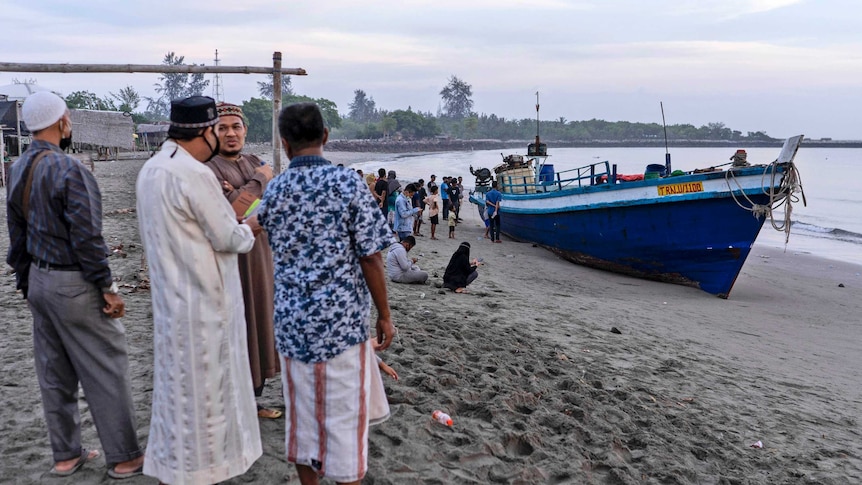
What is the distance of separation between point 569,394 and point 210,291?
2.82 meters

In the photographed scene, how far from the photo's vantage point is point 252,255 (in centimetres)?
335

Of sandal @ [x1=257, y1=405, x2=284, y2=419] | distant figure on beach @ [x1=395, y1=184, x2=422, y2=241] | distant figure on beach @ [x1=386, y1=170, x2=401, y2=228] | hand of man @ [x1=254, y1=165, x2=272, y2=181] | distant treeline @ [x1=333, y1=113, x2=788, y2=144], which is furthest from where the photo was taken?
distant treeline @ [x1=333, y1=113, x2=788, y2=144]

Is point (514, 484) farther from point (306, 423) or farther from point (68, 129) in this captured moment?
point (68, 129)

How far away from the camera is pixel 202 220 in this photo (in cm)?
251

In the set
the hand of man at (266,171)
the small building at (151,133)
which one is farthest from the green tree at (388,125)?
the hand of man at (266,171)

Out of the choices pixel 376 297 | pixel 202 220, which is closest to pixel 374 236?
pixel 376 297

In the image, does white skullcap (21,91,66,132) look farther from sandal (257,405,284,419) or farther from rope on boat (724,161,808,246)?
rope on boat (724,161,808,246)

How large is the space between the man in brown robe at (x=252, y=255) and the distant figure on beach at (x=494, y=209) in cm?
1155

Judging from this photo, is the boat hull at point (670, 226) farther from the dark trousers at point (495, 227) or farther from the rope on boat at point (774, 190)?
the dark trousers at point (495, 227)

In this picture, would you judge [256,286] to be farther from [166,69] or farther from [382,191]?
[382,191]

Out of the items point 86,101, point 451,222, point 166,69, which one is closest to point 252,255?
point 166,69

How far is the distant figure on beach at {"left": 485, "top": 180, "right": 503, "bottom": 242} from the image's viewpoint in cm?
1491

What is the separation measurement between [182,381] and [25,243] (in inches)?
39.6

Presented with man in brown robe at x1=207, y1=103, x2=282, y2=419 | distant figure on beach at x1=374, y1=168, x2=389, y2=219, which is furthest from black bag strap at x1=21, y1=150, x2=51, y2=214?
distant figure on beach at x1=374, y1=168, x2=389, y2=219
